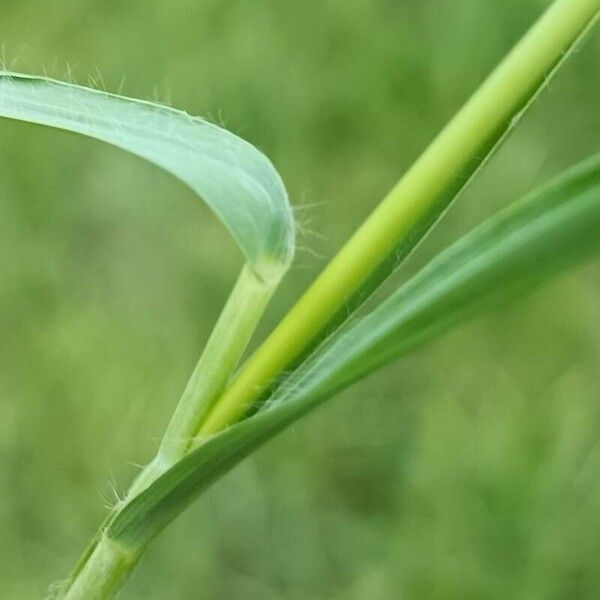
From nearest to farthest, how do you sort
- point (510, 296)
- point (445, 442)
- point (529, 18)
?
point (510, 296) → point (445, 442) → point (529, 18)

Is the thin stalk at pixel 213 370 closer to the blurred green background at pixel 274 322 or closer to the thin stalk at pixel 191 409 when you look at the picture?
the thin stalk at pixel 191 409

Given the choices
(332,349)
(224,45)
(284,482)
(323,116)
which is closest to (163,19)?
(224,45)

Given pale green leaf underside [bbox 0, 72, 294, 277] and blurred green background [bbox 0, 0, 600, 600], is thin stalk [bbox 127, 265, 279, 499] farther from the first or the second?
blurred green background [bbox 0, 0, 600, 600]

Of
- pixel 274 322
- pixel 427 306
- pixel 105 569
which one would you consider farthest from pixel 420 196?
pixel 274 322

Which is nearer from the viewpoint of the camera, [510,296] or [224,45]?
[510,296]

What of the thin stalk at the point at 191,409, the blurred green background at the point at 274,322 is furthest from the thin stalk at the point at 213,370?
the blurred green background at the point at 274,322

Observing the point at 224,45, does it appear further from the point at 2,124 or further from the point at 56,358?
the point at 56,358

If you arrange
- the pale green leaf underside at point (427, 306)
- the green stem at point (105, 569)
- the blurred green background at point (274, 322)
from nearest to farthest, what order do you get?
the pale green leaf underside at point (427, 306)
the green stem at point (105, 569)
the blurred green background at point (274, 322)
